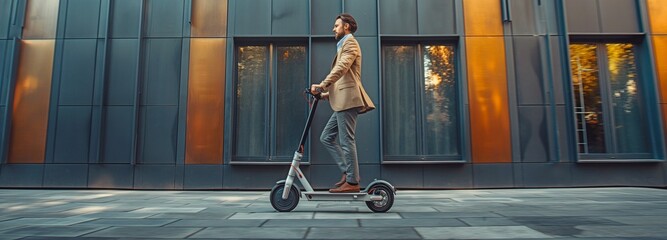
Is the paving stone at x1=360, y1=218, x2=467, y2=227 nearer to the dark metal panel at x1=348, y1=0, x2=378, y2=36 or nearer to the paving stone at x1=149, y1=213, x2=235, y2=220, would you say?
the paving stone at x1=149, y1=213, x2=235, y2=220

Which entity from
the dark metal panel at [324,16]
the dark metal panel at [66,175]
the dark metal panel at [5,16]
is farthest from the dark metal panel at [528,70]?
the dark metal panel at [5,16]

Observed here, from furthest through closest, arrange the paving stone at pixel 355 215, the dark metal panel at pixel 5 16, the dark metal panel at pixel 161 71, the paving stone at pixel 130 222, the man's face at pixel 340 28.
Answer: the dark metal panel at pixel 5 16 → the dark metal panel at pixel 161 71 → the man's face at pixel 340 28 → the paving stone at pixel 355 215 → the paving stone at pixel 130 222

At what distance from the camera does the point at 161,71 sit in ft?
24.5

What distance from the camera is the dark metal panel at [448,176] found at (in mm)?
7195

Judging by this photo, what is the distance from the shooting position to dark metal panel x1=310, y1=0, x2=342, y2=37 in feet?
24.8

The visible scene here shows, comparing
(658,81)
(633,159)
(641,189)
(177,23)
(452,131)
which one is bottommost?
(641,189)

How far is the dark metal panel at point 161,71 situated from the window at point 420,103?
13.7ft

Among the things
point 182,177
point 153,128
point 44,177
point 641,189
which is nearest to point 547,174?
point 641,189

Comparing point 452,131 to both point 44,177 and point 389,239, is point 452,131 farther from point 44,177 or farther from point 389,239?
point 44,177

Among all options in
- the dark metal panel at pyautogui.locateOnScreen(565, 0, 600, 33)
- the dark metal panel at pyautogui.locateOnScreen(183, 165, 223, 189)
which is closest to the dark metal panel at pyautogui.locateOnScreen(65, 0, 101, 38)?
the dark metal panel at pyautogui.locateOnScreen(183, 165, 223, 189)

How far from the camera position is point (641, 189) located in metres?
6.80

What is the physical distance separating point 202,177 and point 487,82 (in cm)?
583

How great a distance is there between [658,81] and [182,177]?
9419 millimetres

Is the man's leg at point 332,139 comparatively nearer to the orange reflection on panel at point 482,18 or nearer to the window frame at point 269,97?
the window frame at point 269,97
